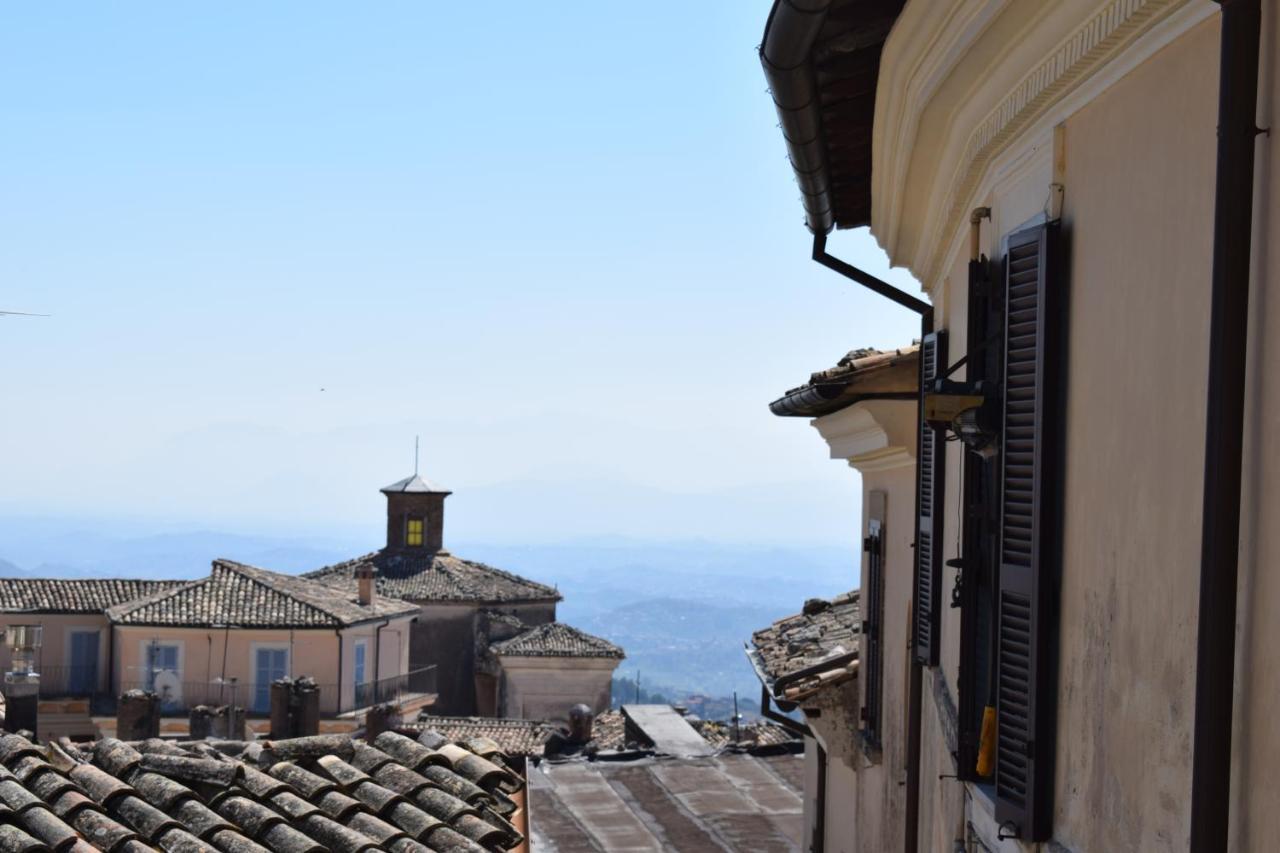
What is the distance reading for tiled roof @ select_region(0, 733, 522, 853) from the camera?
784 centimetres

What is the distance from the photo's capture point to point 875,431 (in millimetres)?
9930

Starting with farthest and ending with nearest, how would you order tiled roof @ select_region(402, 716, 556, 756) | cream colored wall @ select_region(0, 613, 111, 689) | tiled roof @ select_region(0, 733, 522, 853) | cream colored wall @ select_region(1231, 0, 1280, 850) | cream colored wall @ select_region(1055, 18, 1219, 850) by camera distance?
cream colored wall @ select_region(0, 613, 111, 689) → tiled roof @ select_region(402, 716, 556, 756) → tiled roof @ select_region(0, 733, 522, 853) → cream colored wall @ select_region(1055, 18, 1219, 850) → cream colored wall @ select_region(1231, 0, 1280, 850)

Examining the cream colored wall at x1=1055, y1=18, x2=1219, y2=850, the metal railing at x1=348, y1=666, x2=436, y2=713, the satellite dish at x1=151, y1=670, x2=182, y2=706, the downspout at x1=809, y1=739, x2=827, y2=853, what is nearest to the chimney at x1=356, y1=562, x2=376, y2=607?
the metal railing at x1=348, y1=666, x2=436, y2=713

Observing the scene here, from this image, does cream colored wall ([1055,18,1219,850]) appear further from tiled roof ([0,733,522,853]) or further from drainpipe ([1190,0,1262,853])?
tiled roof ([0,733,522,853])

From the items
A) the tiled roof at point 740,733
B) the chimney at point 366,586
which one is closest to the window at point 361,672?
the chimney at point 366,586

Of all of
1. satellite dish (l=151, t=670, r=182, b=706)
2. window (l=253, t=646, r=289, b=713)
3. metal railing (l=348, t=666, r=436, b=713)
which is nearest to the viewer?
satellite dish (l=151, t=670, r=182, b=706)

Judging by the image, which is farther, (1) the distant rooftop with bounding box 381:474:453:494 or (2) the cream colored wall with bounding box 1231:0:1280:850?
(1) the distant rooftop with bounding box 381:474:453:494

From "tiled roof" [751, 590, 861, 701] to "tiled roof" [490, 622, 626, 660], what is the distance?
38.8 metres

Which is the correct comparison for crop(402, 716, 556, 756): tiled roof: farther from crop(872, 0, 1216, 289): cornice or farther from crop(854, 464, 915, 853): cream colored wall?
crop(872, 0, 1216, 289): cornice

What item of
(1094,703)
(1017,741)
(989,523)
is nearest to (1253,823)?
(1094,703)

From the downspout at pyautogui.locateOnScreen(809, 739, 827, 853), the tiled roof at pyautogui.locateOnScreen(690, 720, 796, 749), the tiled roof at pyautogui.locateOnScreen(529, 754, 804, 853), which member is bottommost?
the tiled roof at pyautogui.locateOnScreen(690, 720, 796, 749)

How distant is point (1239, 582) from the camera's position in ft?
Answer: 8.57

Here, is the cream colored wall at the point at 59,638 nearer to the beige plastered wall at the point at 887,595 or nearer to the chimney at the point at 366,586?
the chimney at the point at 366,586

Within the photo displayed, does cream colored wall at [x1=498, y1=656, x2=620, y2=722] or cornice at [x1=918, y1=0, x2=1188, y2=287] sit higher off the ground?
cornice at [x1=918, y1=0, x2=1188, y2=287]
